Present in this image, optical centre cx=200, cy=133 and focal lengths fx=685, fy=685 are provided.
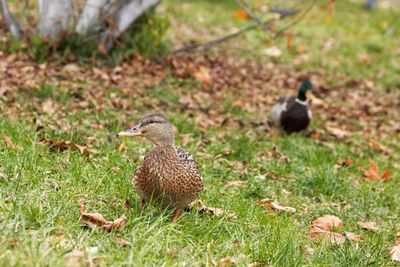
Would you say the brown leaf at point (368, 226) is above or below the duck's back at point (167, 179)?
below

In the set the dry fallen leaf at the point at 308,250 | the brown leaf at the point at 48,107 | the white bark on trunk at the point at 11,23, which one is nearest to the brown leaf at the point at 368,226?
the dry fallen leaf at the point at 308,250

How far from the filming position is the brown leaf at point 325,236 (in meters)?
4.42

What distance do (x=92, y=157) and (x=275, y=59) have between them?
7034 millimetres

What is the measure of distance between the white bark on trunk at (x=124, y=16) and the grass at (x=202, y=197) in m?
1.21

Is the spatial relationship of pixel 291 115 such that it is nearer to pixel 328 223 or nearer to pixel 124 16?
pixel 124 16

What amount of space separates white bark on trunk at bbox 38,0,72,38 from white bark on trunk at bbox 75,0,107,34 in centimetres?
19

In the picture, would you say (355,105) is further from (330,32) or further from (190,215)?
(190,215)

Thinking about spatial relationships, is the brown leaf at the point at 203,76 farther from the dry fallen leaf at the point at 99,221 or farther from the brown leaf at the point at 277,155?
the dry fallen leaf at the point at 99,221

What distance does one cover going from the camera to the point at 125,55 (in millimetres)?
8914

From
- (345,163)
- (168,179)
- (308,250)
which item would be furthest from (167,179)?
(345,163)

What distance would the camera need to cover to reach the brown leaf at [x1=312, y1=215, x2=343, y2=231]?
4.89m

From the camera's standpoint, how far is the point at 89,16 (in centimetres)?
862

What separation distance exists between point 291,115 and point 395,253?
351cm

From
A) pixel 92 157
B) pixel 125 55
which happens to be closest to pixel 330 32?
pixel 125 55
